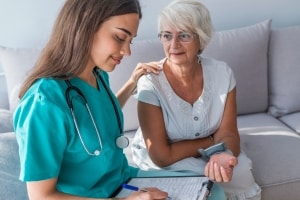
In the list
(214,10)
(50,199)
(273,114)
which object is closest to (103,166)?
(50,199)

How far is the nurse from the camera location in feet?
3.35

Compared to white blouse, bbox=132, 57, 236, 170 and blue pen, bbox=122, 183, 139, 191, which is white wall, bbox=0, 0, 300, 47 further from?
blue pen, bbox=122, 183, 139, 191

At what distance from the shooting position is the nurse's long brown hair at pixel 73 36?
3.52ft

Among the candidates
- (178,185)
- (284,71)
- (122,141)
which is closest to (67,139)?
(122,141)

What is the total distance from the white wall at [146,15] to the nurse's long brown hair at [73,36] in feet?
3.86

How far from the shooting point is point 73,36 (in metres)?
1.08

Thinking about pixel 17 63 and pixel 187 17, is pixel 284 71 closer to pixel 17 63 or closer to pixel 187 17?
pixel 187 17

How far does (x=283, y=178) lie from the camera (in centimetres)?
167

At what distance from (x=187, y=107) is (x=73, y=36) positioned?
0.68m

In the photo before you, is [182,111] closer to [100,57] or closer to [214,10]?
[100,57]

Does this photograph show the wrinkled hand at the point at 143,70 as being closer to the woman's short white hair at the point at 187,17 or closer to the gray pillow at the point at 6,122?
the woman's short white hair at the point at 187,17

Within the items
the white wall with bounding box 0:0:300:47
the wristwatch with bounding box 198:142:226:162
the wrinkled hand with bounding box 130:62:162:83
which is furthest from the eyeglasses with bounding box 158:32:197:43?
the white wall with bounding box 0:0:300:47

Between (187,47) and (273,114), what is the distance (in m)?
0.87

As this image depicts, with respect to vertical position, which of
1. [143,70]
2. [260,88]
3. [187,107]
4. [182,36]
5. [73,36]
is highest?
[73,36]
